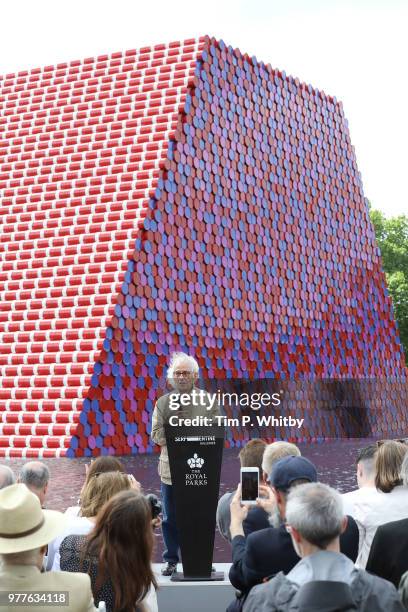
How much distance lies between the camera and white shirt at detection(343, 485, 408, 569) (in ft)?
14.6

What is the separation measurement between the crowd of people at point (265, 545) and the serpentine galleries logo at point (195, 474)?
4.02 ft

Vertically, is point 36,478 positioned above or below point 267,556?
above

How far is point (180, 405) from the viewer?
623cm

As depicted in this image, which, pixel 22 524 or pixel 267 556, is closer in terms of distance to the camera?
pixel 22 524

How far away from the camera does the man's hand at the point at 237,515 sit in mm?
4062

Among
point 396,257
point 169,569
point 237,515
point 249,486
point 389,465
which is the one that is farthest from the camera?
point 396,257

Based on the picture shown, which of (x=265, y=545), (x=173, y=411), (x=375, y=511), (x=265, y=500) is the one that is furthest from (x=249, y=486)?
(x=173, y=411)

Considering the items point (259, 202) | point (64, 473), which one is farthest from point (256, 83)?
point (64, 473)

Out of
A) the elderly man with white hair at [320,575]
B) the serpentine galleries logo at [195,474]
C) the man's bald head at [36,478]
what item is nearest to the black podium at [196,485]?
the serpentine galleries logo at [195,474]

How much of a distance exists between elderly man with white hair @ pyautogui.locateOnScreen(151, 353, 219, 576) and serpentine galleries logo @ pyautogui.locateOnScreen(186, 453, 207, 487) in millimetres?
346

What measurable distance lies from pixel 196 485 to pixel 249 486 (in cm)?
143

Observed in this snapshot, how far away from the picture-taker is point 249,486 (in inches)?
173

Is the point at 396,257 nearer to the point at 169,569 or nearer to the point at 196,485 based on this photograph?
the point at 169,569

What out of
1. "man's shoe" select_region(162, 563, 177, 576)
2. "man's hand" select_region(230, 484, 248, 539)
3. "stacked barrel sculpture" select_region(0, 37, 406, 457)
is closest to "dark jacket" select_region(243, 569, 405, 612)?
"man's hand" select_region(230, 484, 248, 539)
